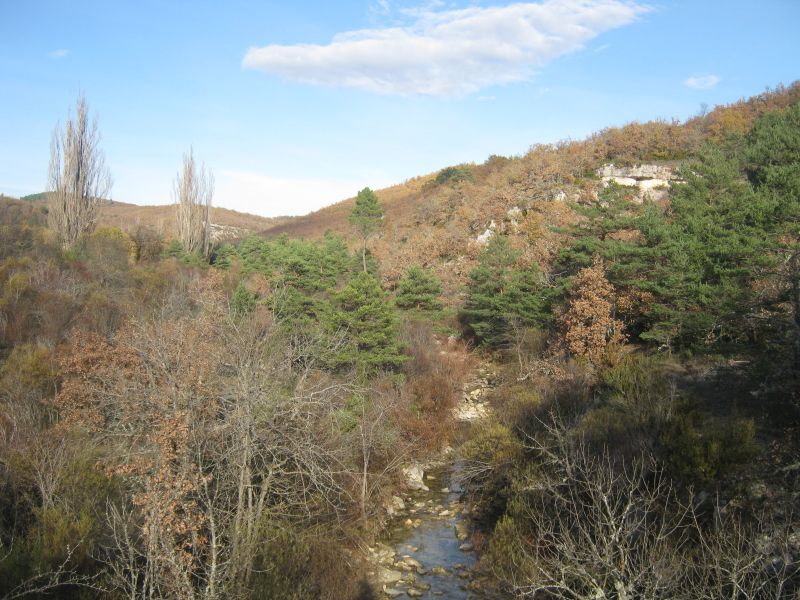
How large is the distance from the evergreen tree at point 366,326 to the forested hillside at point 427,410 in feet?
0.39

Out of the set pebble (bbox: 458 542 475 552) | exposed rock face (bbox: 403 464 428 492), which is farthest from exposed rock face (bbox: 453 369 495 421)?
pebble (bbox: 458 542 475 552)

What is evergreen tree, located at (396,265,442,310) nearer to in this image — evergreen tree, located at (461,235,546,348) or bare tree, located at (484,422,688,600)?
evergreen tree, located at (461,235,546,348)

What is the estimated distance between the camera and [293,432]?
39.8 feet

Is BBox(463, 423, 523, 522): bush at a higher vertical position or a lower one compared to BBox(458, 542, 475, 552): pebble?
higher

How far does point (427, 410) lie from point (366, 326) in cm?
436

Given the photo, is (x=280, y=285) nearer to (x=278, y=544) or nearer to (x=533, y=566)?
(x=278, y=544)

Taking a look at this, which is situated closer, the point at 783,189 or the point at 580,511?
the point at 580,511

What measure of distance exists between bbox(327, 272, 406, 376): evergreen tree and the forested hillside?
0.12m

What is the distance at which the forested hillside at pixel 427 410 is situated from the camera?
353 inches

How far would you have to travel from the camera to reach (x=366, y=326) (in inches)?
875

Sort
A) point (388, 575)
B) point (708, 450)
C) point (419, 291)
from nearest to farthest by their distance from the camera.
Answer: point (708, 450) < point (388, 575) < point (419, 291)

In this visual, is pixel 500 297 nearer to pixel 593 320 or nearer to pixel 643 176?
pixel 593 320

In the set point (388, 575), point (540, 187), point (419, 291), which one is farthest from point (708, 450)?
point (540, 187)

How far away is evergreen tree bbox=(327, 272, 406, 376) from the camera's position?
71.6 feet
